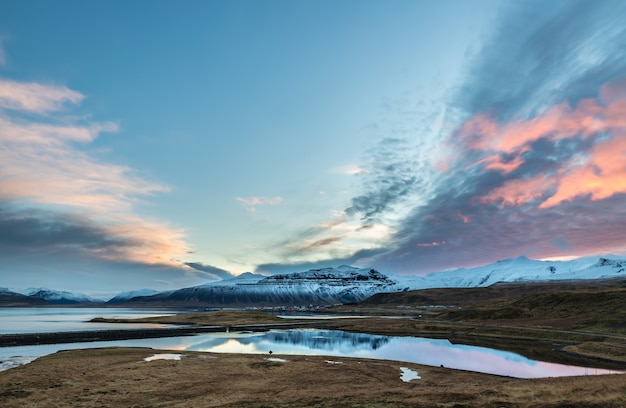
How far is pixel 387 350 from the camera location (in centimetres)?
7738

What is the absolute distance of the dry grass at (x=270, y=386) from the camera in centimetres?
3020

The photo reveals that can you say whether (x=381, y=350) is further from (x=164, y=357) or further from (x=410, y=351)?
(x=164, y=357)

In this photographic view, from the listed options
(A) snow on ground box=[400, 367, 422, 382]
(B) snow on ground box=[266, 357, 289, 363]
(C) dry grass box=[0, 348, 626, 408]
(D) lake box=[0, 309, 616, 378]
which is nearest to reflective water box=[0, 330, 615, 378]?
(D) lake box=[0, 309, 616, 378]

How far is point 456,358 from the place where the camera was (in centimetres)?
6519

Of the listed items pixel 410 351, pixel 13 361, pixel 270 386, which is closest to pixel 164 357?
pixel 13 361

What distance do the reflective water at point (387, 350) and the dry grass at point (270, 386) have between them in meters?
9.35

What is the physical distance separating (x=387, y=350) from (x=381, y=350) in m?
1.14

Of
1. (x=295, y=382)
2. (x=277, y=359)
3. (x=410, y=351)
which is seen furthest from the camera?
(x=410, y=351)

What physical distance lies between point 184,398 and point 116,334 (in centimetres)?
8290

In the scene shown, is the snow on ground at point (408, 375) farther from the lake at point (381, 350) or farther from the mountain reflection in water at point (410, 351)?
the mountain reflection in water at point (410, 351)

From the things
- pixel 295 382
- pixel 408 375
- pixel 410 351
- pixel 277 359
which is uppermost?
pixel 277 359

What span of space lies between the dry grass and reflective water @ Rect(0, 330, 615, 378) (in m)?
9.35

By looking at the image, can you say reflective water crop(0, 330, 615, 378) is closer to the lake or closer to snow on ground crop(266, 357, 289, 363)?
the lake

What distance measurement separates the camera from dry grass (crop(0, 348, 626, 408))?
30203 millimetres
